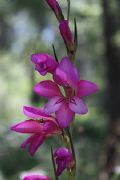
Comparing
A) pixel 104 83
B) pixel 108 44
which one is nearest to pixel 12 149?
pixel 108 44

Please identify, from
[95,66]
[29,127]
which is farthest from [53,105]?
[95,66]

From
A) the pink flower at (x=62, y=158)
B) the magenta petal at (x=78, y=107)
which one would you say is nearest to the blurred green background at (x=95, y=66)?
the magenta petal at (x=78, y=107)

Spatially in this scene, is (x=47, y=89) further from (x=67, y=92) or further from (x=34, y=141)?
(x=34, y=141)

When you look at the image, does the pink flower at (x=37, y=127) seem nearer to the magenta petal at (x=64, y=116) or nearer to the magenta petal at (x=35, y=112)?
the magenta petal at (x=35, y=112)

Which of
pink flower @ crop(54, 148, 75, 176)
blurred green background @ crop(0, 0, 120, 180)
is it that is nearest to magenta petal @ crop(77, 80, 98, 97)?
pink flower @ crop(54, 148, 75, 176)

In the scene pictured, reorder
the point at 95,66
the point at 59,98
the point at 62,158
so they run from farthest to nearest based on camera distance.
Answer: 1. the point at 95,66
2. the point at 59,98
3. the point at 62,158

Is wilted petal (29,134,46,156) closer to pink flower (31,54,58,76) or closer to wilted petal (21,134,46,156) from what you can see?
wilted petal (21,134,46,156)
